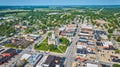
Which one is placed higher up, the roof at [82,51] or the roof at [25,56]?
the roof at [82,51]

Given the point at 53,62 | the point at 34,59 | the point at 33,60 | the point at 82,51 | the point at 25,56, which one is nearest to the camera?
the point at 53,62

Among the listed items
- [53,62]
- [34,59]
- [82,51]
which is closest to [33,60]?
[34,59]

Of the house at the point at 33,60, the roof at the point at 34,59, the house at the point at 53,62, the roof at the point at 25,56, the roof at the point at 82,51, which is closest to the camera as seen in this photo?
the house at the point at 53,62

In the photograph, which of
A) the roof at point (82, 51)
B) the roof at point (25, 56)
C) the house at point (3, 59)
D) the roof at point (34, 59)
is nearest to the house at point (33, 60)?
the roof at point (34, 59)

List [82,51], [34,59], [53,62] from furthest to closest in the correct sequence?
[82,51] → [34,59] → [53,62]

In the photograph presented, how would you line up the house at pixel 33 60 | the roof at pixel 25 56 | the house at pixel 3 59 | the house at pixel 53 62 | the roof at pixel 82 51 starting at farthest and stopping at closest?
the roof at pixel 82 51, the roof at pixel 25 56, the house at pixel 3 59, the house at pixel 33 60, the house at pixel 53 62

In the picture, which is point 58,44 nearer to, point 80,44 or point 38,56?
point 80,44

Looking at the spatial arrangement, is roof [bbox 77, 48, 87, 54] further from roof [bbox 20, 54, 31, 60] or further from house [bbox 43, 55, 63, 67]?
roof [bbox 20, 54, 31, 60]

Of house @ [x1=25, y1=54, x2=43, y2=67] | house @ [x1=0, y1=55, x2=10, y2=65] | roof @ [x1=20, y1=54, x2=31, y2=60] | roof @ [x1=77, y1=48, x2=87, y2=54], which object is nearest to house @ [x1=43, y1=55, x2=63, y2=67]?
house @ [x1=25, y1=54, x2=43, y2=67]

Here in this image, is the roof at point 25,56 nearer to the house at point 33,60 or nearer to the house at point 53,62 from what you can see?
the house at point 33,60

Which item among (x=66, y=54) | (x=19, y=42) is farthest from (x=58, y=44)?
(x=19, y=42)

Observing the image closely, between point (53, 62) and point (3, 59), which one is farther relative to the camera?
point (3, 59)

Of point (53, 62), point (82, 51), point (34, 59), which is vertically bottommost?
point (53, 62)

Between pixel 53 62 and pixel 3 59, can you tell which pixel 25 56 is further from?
pixel 53 62
